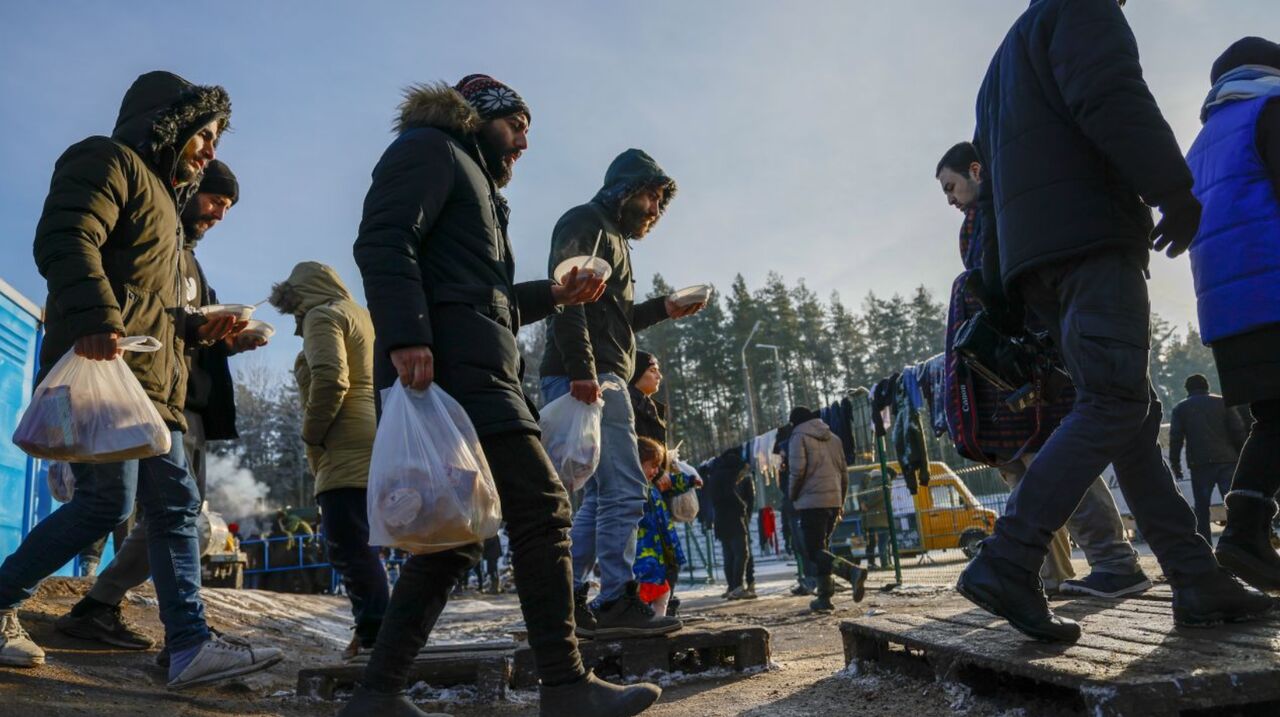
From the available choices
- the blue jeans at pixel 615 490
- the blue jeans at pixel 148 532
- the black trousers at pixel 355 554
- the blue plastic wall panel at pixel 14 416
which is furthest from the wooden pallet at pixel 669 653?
the blue plastic wall panel at pixel 14 416

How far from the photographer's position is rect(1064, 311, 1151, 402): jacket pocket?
2.46 meters

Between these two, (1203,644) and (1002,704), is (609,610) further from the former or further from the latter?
(1203,644)

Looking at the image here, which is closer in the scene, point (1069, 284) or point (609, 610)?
point (1069, 284)

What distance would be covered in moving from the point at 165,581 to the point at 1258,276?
427cm

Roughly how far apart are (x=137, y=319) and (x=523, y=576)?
1.96 meters

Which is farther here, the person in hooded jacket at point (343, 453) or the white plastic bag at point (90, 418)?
the person in hooded jacket at point (343, 453)

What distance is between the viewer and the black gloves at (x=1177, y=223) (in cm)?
242

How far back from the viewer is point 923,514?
53.0ft

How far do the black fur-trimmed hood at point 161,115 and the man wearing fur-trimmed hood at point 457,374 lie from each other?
1.39 m

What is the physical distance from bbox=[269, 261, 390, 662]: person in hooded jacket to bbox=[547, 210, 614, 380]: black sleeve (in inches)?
39.5

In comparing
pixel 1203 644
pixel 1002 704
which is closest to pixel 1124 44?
pixel 1203 644

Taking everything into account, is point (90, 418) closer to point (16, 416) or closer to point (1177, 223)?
point (1177, 223)

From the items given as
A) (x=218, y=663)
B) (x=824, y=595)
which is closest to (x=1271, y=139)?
(x=218, y=663)

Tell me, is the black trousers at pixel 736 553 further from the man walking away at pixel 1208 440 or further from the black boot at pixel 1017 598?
the black boot at pixel 1017 598
